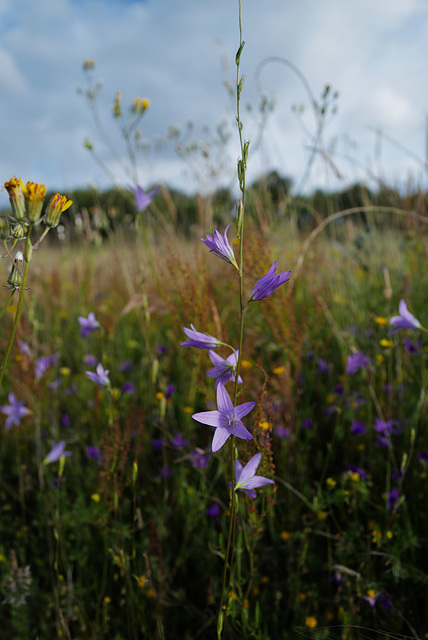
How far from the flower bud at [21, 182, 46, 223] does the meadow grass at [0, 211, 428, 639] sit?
566 mm

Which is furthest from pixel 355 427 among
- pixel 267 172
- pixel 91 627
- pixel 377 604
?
pixel 267 172

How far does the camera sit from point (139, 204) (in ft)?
5.62

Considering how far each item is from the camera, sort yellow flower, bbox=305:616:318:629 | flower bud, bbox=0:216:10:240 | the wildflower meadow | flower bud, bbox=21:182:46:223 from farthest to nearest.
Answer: yellow flower, bbox=305:616:318:629 < the wildflower meadow < flower bud, bbox=0:216:10:240 < flower bud, bbox=21:182:46:223

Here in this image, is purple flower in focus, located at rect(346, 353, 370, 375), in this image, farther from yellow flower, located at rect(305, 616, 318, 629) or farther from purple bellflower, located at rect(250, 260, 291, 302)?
purple bellflower, located at rect(250, 260, 291, 302)

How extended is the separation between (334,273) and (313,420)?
1658 mm

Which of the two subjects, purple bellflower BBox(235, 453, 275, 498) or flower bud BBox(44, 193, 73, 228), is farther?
purple bellflower BBox(235, 453, 275, 498)

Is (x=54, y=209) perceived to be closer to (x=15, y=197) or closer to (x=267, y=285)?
(x=15, y=197)

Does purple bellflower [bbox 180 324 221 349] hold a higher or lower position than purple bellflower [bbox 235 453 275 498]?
higher

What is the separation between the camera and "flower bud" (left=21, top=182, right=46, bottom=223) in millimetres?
722

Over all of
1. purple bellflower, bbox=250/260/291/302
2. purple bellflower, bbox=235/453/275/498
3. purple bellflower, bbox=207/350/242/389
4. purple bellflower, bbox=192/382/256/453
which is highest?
purple bellflower, bbox=250/260/291/302

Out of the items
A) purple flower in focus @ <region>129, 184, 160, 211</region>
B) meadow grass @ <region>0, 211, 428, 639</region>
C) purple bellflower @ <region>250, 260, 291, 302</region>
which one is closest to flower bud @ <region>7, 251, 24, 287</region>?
purple bellflower @ <region>250, 260, 291, 302</region>

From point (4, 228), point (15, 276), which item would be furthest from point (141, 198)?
point (15, 276)

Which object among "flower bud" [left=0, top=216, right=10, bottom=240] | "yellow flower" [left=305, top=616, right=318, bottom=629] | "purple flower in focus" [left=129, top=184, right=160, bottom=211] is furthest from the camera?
"purple flower in focus" [left=129, top=184, right=160, bottom=211]

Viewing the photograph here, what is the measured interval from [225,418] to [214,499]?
27.8 inches
